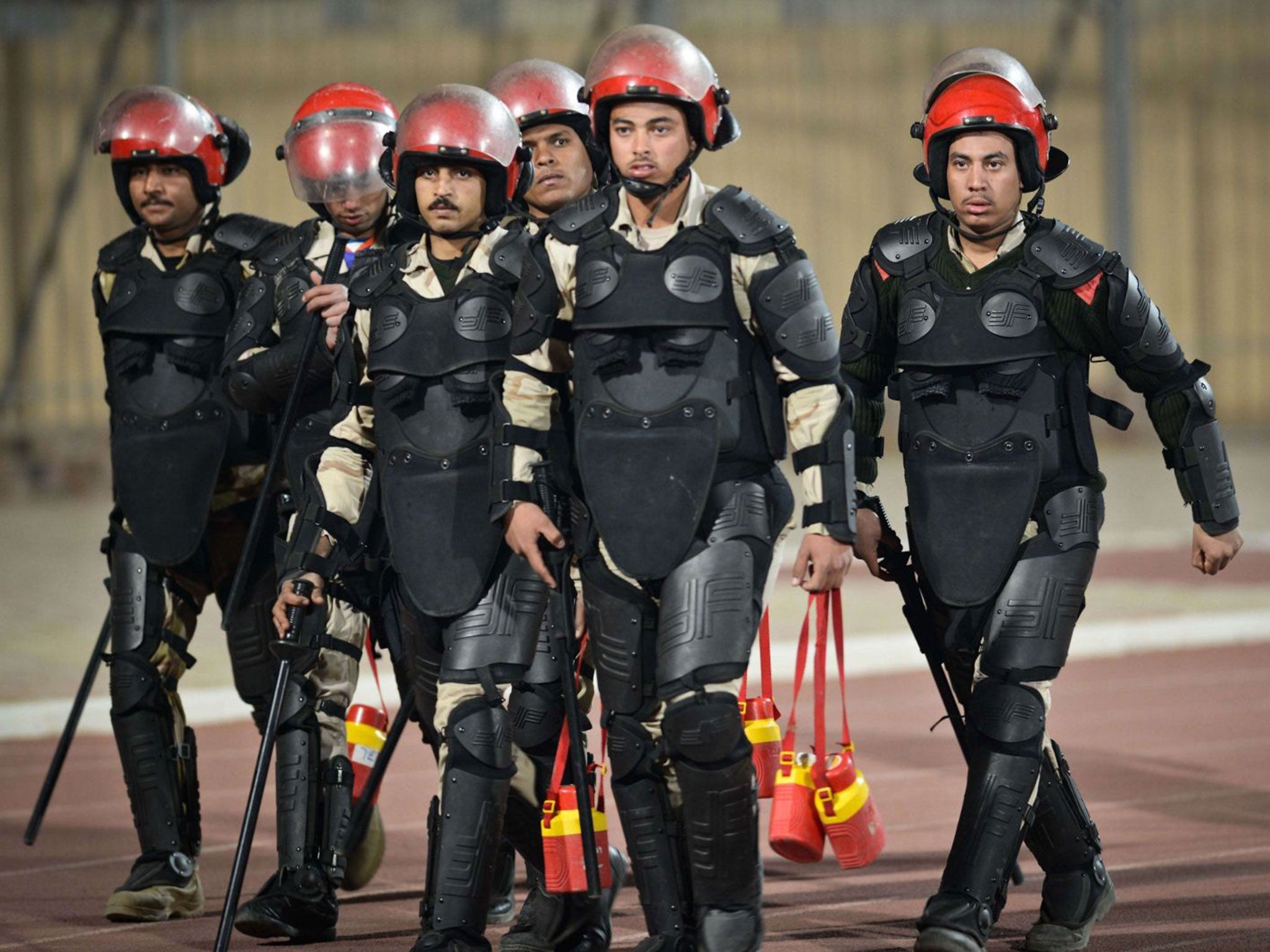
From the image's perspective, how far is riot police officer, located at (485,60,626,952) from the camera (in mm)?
5781

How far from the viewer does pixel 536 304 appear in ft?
17.7

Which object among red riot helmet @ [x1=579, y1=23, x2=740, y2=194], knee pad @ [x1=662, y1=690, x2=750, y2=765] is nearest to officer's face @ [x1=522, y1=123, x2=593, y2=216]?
red riot helmet @ [x1=579, y1=23, x2=740, y2=194]

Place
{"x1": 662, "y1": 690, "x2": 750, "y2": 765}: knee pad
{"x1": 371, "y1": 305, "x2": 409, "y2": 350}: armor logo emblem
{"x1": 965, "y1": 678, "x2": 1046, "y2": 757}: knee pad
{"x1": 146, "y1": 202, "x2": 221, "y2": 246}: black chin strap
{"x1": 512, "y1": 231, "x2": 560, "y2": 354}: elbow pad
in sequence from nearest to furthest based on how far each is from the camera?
{"x1": 662, "y1": 690, "x2": 750, "y2": 765}: knee pad < {"x1": 512, "y1": 231, "x2": 560, "y2": 354}: elbow pad < {"x1": 965, "y1": 678, "x2": 1046, "y2": 757}: knee pad < {"x1": 371, "y1": 305, "x2": 409, "y2": 350}: armor logo emblem < {"x1": 146, "y1": 202, "x2": 221, "y2": 246}: black chin strap

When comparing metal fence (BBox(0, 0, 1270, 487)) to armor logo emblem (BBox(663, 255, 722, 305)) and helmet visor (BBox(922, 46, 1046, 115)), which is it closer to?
helmet visor (BBox(922, 46, 1046, 115))

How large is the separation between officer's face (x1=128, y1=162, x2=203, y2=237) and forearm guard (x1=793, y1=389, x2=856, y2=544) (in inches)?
98.4

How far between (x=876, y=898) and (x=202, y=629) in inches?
264

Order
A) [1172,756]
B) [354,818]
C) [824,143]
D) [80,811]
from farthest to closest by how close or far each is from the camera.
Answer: [824,143] → [1172,756] → [80,811] → [354,818]

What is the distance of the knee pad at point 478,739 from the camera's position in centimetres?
543

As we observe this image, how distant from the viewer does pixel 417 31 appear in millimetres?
21828

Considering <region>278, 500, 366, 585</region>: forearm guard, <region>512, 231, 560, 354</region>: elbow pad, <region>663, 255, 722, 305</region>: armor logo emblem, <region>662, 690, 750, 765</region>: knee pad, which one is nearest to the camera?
→ <region>662, 690, 750, 765</region>: knee pad

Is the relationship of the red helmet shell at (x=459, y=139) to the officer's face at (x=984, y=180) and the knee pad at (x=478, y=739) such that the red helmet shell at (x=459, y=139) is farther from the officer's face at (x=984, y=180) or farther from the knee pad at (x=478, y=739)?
the knee pad at (x=478, y=739)

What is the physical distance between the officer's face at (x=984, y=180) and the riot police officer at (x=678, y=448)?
2.06 ft

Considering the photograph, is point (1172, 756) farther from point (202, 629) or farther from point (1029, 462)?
point (202, 629)

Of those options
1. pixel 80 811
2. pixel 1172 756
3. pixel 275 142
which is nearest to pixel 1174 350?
pixel 1172 756
